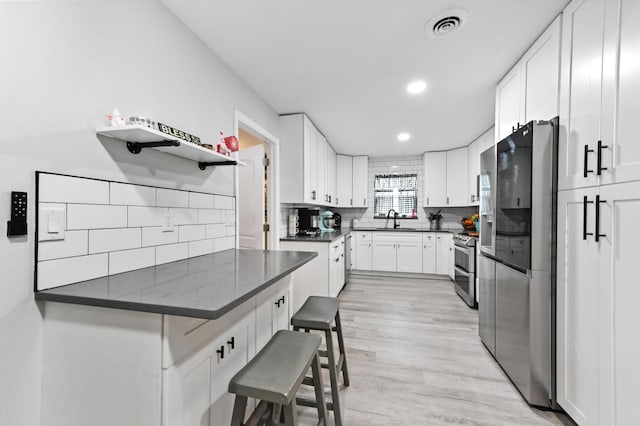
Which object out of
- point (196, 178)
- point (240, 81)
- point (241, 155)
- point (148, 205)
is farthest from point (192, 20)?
point (241, 155)

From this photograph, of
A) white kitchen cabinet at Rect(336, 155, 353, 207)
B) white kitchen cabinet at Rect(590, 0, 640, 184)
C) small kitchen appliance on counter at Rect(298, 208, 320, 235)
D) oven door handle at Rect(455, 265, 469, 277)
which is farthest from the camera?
white kitchen cabinet at Rect(336, 155, 353, 207)

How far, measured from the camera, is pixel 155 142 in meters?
1.30

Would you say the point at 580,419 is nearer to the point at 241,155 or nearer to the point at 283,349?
the point at 283,349

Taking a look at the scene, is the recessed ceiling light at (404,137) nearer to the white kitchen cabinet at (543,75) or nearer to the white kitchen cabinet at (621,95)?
the white kitchen cabinet at (543,75)

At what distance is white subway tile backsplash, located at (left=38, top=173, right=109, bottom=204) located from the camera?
0.96 metres

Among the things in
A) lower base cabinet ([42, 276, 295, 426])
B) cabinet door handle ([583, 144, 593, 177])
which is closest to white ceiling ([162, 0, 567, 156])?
cabinet door handle ([583, 144, 593, 177])

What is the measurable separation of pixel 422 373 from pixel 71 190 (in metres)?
2.40

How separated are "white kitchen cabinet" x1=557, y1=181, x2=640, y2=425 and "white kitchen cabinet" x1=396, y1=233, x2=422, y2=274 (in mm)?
3223

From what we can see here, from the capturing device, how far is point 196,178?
68.8 inches

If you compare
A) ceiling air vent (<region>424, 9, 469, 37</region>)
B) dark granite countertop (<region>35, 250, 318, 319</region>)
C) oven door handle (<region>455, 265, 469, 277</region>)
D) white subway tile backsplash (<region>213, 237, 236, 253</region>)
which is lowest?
oven door handle (<region>455, 265, 469, 277</region>)

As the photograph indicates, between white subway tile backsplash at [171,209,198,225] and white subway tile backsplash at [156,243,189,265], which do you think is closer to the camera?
white subway tile backsplash at [156,243,189,265]

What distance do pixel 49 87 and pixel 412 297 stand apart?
160 inches

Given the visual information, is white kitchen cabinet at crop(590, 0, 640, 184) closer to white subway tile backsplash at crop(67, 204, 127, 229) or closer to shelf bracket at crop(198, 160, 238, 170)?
shelf bracket at crop(198, 160, 238, 170)

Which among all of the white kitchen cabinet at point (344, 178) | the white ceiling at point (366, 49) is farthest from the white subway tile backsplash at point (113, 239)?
the white kitchen cabinet at point (344, 178)
